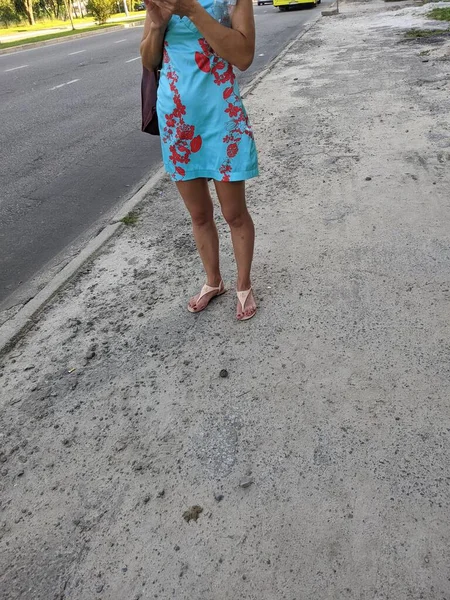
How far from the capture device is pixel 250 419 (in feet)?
7.75

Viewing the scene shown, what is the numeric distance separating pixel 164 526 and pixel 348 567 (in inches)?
25.8

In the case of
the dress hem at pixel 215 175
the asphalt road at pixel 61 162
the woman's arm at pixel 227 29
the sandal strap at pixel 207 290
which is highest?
the woman's arm at pixel 227 29

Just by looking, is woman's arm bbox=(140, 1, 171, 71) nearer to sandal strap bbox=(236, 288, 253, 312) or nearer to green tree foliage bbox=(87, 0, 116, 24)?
sandal strap bbox=(236, 288, 253, 312)

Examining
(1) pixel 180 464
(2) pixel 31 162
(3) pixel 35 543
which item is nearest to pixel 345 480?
(1) pixel 180 464

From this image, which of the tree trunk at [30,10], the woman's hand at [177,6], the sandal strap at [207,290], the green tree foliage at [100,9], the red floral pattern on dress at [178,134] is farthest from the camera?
the tree trunk at [30,10]

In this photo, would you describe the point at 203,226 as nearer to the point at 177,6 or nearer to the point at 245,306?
the point at 245,306

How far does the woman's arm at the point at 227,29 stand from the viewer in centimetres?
224

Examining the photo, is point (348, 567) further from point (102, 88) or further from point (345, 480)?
point (102, 88)

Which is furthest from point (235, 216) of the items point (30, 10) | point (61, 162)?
point (30, 10)

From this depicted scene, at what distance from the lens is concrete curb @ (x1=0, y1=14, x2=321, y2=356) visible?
10.4 feet

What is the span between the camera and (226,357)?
9.06ft

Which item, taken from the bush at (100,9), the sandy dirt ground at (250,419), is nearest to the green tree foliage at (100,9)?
the bush at (100,9)

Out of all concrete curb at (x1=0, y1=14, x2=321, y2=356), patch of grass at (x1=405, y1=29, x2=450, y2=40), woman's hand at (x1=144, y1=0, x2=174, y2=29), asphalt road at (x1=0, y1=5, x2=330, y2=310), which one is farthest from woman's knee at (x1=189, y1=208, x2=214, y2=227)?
patch of grass at (x1=405, y1=29, x2=450, y2=40)

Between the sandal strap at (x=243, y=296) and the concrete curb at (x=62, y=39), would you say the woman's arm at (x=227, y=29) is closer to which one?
the sandal strap at (x=243, y=296)
